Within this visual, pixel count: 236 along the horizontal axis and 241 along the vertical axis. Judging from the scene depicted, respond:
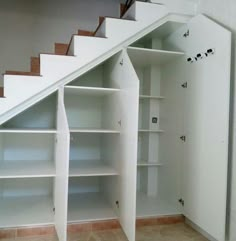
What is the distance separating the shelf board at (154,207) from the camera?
2666mm

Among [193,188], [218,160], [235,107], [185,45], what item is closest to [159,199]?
[193,188]

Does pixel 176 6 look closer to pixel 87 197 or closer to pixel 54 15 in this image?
pixel 54 15

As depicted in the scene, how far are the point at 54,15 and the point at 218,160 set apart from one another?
2817mm

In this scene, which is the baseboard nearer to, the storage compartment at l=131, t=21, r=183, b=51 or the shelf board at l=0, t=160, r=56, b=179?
the shelf board at l=0, t=160, r=56, b=179

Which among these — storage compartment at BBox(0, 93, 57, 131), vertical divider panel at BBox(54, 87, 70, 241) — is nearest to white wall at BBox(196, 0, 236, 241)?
vertical divider panel at BBox(54, 87, 70, 241)

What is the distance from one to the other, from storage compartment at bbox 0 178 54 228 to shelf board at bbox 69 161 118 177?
19.7 inches

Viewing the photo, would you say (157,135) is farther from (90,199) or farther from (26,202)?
(26,202)

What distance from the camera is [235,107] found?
2137mm

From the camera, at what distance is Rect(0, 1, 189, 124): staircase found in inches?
87.8

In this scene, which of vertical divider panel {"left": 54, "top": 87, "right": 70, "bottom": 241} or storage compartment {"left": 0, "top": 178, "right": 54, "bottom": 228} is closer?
vertical divider panel {"left": 54, "top": 87, "right": 70, "bottom": 241}

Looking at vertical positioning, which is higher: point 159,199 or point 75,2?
point 75,2

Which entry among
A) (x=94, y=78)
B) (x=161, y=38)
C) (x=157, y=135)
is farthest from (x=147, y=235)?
(x=161, y=38)

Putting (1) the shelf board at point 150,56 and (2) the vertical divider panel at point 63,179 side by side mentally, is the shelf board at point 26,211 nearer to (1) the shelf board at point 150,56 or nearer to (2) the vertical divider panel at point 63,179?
(2) the vertical divider panel at point 63,179

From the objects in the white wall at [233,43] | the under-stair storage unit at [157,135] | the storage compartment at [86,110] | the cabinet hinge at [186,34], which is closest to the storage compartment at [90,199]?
the under-stair storage unit at [157,135]
